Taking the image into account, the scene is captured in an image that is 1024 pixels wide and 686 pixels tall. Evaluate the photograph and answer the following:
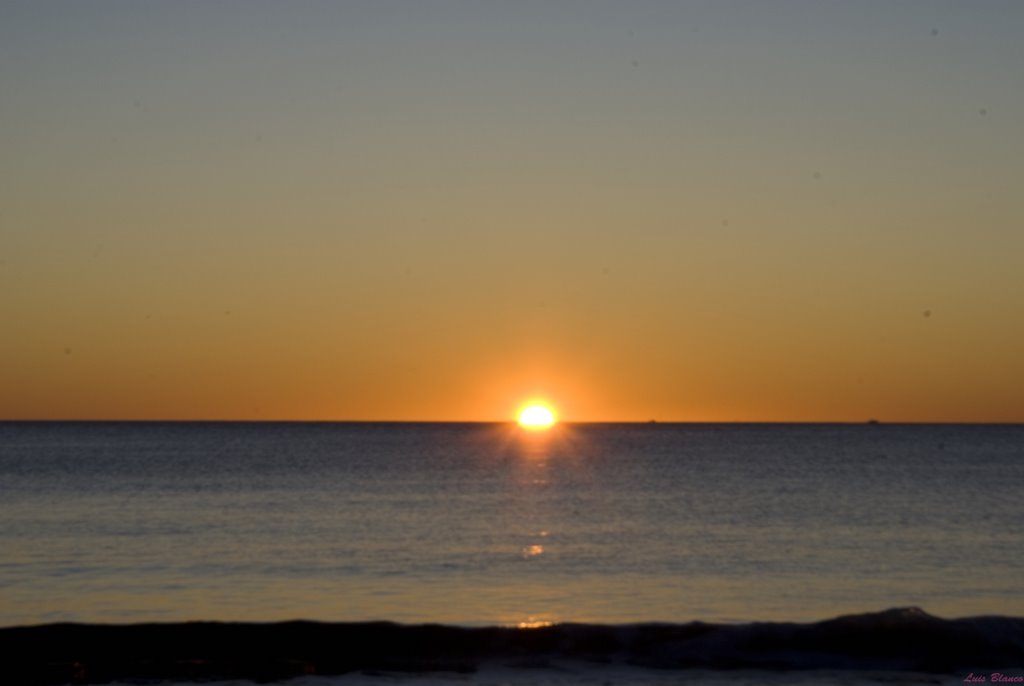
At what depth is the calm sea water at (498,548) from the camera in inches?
995

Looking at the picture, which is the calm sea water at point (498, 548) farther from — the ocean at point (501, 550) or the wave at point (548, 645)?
the wave at point (548, 645)

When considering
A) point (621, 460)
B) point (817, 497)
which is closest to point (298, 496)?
point (817, 497)

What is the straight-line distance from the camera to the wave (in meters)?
18.5

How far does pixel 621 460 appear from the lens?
108 m

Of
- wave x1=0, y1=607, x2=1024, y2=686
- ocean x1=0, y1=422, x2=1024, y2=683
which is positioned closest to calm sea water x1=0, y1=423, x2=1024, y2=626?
ocean x1=0, y1=422, x2=1024, y2=683

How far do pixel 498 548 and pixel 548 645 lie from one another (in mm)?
16776

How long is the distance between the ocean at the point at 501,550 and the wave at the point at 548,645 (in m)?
0.64

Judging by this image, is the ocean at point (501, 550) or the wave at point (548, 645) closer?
the wave at point (548, 645)

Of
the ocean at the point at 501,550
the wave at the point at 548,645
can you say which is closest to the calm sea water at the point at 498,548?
the ocean at the point at 501,550

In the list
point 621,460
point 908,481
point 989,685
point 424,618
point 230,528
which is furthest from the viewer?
point 621,460

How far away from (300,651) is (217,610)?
5.91m

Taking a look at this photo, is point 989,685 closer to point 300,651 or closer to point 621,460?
point 300,651

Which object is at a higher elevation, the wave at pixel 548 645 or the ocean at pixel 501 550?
the ocean at pixel 501 550

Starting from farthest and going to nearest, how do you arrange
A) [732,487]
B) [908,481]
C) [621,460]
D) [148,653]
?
[621,460], [908,481], [732,487], [148,653]
